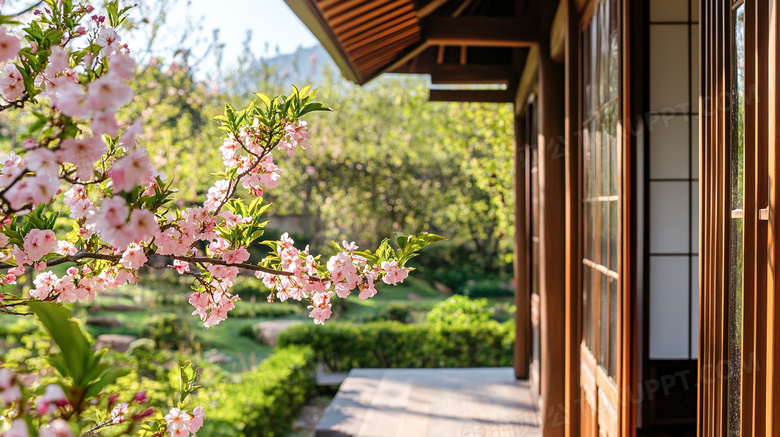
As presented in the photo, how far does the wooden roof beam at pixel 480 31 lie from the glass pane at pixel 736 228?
6.48 ft

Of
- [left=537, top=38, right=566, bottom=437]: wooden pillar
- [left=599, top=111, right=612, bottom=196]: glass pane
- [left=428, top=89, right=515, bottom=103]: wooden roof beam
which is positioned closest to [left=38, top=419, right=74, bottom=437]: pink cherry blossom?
[left=599, top=111, right=612, bottom=196]: glass pane

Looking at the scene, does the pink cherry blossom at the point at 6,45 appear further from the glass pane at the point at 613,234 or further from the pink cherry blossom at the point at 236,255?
the glass pane at the point at 613,234

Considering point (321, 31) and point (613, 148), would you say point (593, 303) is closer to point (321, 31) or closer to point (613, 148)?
point (613, 148)

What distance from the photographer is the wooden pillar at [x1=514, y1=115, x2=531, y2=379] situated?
4.64 m

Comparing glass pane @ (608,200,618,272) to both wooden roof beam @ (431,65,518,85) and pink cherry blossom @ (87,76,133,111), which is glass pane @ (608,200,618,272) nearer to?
pink cherry blossom @ (87,76,133,111)

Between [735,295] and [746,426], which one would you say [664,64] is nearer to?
[735,295]

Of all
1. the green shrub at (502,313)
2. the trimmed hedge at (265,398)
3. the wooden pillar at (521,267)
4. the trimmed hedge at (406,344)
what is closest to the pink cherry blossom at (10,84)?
the trimmed hedge at (265,398)

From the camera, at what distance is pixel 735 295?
1.09 meters

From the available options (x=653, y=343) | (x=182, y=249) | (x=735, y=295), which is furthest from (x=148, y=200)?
(x=653, y=343)

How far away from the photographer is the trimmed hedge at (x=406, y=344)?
20.3ft

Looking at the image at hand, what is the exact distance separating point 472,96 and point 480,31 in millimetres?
1606

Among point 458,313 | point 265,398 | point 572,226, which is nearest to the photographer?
point 572,226

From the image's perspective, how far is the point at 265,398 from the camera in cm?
431

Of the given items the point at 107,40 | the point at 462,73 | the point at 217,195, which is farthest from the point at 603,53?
the point at 462,73
